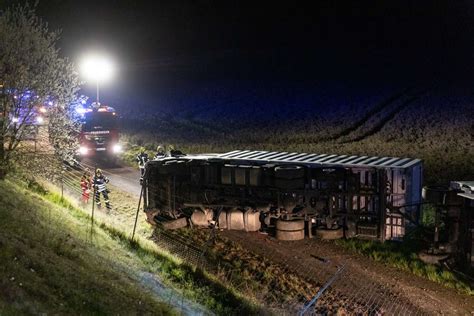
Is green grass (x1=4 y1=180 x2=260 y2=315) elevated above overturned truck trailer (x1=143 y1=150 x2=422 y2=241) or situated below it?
below

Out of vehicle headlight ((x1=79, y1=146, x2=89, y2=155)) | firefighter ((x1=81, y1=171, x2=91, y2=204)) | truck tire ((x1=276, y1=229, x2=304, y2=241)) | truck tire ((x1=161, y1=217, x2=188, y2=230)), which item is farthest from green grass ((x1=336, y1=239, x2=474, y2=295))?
vehicle headlight ((x1=79, y1=146, x2=89, y2=155))

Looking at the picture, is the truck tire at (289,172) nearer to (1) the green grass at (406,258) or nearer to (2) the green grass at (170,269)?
(1) the green grass at (406,258)

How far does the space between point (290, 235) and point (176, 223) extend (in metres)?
3.29

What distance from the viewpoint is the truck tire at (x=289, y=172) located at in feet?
39.8

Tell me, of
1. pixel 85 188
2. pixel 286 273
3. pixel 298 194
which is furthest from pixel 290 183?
pixel 85 188

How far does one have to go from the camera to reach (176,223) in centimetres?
1375

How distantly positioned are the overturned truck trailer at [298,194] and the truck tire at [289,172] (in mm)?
25

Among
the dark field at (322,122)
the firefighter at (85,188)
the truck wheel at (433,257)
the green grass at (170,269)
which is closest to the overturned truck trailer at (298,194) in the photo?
the truck wheel at (433,257)

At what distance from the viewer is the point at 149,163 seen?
46.8 feet

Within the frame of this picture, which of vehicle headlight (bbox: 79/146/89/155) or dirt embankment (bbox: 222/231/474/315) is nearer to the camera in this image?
dirt embankment (bbox: 222/231/474/315)

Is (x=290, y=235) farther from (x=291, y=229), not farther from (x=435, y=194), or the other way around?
(x=435, y=194)

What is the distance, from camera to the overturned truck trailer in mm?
12102

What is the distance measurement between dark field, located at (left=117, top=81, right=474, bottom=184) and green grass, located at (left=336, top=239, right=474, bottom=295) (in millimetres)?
7635

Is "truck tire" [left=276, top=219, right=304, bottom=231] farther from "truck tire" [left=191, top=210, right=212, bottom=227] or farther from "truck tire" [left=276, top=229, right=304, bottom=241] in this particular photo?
"truck tire" [left=191, top=210, right=212, bottom=227]
